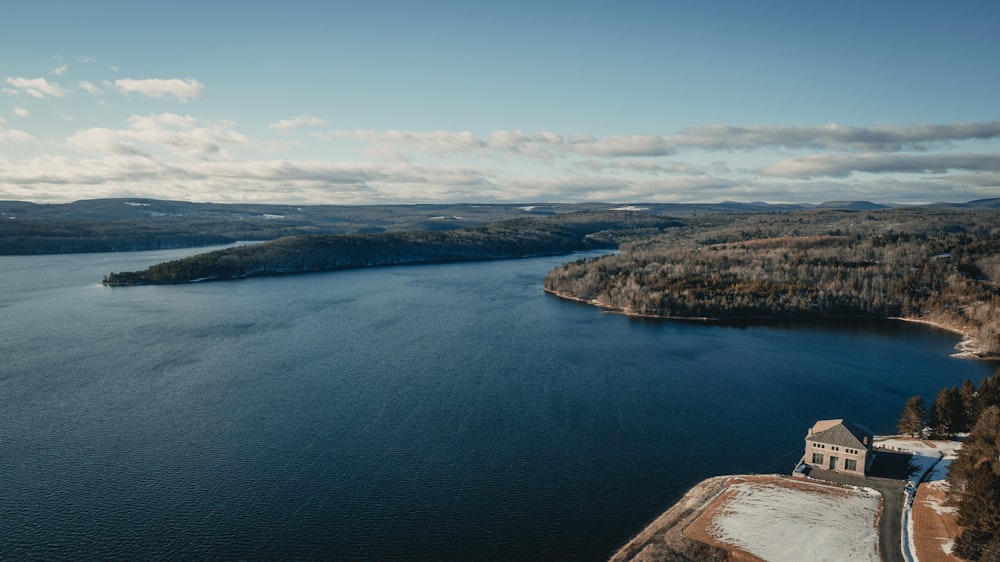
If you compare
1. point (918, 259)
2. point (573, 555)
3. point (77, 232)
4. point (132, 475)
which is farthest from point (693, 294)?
point (77, 232)

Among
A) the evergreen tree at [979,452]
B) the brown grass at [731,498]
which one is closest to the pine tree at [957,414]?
the evergreen tree at [979,452]

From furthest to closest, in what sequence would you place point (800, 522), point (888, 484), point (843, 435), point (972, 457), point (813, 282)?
point (813, 282) → point (843, 435) → point (888, 484) → point (972, 457) → point (800, 522)

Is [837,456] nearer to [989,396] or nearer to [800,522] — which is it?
[800,522]

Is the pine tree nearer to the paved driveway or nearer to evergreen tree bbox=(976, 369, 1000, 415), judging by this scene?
evergreen tree bbox=(976, 369, 1000, 415)

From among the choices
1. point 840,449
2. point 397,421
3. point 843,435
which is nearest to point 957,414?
point 843,435

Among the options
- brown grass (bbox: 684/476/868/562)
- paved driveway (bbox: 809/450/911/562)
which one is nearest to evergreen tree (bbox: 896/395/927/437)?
paved driveway (bbox: 809/450/911/562)

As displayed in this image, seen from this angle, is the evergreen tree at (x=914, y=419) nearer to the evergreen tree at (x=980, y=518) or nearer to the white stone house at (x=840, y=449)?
the white stone house at (x=840, y=449)
